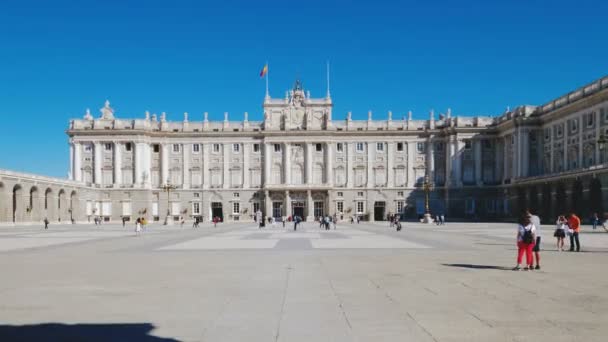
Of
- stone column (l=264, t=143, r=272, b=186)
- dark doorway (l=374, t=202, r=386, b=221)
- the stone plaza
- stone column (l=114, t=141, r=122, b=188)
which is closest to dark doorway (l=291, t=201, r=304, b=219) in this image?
stone column (l=264, t=143, r=272, b=186)

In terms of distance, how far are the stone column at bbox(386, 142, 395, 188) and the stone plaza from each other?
71.2 metres

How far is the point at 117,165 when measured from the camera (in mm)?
88188

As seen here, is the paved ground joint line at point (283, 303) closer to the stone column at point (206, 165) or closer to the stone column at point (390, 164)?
the stone column at point (390, 164)

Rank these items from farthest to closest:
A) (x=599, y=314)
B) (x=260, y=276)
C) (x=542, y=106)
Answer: (x=542, y=106)
(x=260, y=276)
(x=599, y=314)

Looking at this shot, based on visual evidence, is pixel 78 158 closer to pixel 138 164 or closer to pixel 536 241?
pixel 138 164

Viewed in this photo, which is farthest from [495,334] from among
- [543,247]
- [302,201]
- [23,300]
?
[302,201]

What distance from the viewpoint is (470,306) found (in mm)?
10352

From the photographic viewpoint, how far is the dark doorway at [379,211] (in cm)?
9050

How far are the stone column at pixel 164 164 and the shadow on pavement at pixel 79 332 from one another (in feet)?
272

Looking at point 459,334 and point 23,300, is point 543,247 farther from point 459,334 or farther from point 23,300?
point 23,300

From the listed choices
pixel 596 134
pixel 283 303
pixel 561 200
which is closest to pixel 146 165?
pixel 561 200

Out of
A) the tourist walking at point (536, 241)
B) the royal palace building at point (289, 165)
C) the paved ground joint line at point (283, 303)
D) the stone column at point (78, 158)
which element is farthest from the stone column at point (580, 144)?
the stone column at point (78, 158)

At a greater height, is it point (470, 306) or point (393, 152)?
point (393, 152)

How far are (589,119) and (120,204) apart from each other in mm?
67199
